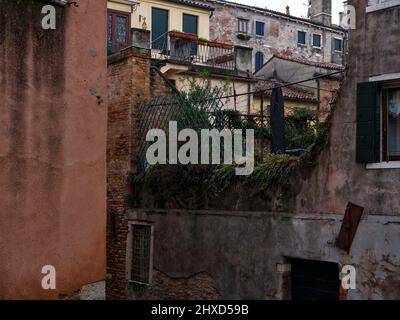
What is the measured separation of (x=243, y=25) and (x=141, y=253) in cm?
2060

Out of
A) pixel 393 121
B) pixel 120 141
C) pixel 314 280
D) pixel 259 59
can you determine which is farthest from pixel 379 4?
pixel 259 59

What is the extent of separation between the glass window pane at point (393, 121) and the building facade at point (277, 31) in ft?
70.1

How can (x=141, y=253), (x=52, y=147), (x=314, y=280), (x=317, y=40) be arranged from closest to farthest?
(x=52, y=147) < (x=314, y=280) < (x=141, y=253) < (x=317, y=40)

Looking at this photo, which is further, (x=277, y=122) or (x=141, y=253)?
(x=141, y=253)

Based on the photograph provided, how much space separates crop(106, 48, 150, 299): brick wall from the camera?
1266cm

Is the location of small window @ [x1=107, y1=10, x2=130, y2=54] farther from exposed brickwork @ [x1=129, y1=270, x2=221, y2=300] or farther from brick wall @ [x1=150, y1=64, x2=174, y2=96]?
exposed brickwork @ [x1=129, y1=270, x2=221, y2=300]

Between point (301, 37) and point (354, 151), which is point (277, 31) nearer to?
point (301, 37)

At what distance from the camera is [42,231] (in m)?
7.41

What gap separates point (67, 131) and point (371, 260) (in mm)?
4574

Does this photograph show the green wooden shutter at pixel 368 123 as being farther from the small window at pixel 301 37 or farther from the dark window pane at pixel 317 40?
the dark window pane at pixel 317 40

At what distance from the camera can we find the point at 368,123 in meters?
8.14

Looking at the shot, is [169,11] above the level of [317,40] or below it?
below
